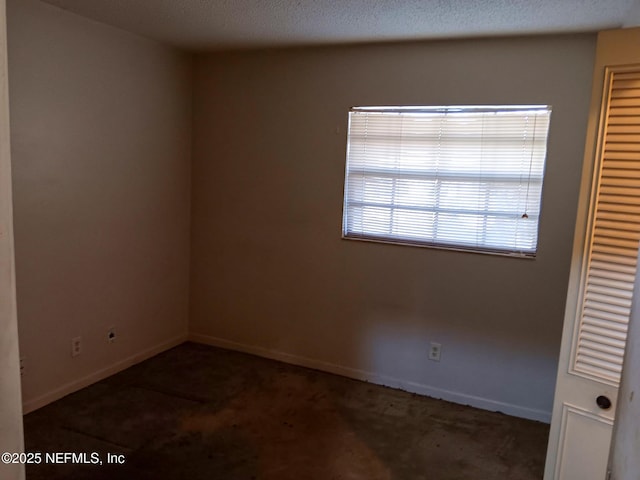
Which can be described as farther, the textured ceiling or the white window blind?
the textured ceiling

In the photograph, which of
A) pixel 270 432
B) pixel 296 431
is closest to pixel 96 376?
pixel 270 432

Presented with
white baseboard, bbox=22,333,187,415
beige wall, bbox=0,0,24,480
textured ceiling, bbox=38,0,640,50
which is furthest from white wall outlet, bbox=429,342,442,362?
beige wall, bbox=0,0,24,480

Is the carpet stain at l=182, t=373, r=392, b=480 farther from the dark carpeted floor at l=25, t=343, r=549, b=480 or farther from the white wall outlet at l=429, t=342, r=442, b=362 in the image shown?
the white wall outlet at l=429, t=342, r=442, b=362

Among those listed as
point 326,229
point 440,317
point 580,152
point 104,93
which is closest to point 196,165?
→ point 104,93

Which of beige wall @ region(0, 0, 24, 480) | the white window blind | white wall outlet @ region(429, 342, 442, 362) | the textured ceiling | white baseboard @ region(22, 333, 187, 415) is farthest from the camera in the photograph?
white wall outlet @ region(429, 342, 442, 362)

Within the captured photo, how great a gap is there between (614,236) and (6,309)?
1.87 metres

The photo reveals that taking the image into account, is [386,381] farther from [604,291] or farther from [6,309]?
[6,309]

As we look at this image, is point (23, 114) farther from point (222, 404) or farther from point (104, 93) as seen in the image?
point (222, 404)

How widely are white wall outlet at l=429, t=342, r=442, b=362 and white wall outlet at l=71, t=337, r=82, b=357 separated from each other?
236cm

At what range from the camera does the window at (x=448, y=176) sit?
2988 millimetres

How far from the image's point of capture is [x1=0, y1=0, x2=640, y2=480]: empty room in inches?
102

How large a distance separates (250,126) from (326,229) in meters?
1.00

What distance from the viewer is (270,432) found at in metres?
2.81

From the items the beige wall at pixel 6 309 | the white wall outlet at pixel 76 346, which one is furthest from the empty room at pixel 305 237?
the beige wall at pixel 6 309
